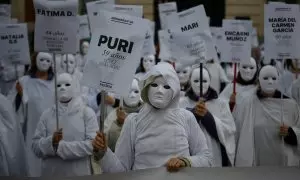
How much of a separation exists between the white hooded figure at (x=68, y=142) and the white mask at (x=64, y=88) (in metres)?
0.15

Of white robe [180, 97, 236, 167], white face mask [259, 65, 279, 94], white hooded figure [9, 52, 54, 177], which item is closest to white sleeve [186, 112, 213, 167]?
white robe [180, 97, 236, 167]

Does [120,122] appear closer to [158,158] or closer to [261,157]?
[261,157]

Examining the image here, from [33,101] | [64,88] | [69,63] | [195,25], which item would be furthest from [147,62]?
[64,88]

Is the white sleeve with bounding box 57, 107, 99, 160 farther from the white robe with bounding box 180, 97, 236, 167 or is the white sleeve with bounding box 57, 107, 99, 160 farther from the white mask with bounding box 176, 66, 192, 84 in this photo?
the white mask with bounding box 176, 66, 192, 84

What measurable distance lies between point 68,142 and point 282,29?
2.74m

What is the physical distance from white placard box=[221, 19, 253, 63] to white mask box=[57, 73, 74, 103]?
2.66m

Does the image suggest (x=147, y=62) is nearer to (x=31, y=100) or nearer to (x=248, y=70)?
(x=248, y=70)

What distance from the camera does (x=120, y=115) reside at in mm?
6652

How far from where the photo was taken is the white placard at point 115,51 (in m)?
4.79

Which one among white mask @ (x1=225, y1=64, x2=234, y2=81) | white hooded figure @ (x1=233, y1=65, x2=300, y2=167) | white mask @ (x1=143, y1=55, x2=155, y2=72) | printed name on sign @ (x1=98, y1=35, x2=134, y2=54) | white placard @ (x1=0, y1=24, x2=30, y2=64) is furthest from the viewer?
white mask @ (x1=225, y1=64, x2=234, y2=81)

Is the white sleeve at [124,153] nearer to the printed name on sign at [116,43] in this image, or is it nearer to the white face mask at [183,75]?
the printed name on sign at [116,43]

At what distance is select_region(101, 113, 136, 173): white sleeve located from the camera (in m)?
4.50

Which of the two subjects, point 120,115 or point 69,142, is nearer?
point 69,142

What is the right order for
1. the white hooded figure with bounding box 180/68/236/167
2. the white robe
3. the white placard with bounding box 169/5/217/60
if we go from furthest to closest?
the white placard with bounding box 169/5/217/60
the white robe
the white hooded figure with bounding box 180/68/236/167
